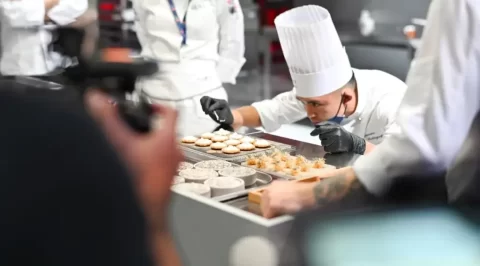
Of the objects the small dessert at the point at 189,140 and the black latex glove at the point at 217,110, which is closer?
the small dessert at the point at 189,140

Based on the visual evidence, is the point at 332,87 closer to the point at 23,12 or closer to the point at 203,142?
the point at 203,142

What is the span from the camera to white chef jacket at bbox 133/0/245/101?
9.13ft

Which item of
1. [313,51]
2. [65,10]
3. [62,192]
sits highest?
[62,192]

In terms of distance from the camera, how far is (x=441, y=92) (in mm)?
1103

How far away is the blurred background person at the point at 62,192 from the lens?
526 millimetres

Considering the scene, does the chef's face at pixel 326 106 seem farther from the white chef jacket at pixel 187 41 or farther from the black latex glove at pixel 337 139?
the white chef jacket at pixel 187 41

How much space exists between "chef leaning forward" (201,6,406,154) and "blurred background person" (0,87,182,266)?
4.38 feet

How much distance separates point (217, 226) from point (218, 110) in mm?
979

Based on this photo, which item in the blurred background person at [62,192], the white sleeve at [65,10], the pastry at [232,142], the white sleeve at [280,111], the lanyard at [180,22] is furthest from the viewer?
the white sleeve at [65,10]

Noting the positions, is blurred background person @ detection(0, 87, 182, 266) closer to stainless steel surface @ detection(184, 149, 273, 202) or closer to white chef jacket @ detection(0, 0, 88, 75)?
stainless steel surface @ detection(184, 149, 273, 202)

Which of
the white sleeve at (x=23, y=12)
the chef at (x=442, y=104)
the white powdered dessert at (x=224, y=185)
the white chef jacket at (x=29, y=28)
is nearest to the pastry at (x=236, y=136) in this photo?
the white powdered dessert at (x=224, y=185)

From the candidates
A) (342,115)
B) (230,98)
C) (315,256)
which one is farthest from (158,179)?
(230,98)

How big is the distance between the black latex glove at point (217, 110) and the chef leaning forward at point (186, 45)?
1.36 ft

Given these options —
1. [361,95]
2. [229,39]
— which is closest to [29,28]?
[229,39]
